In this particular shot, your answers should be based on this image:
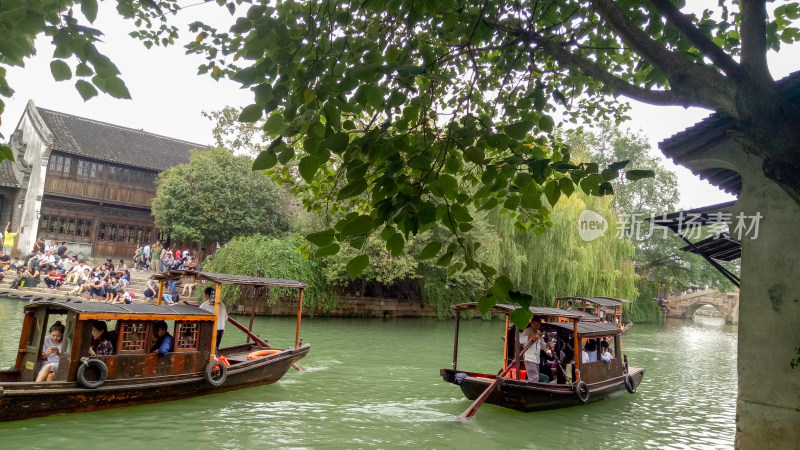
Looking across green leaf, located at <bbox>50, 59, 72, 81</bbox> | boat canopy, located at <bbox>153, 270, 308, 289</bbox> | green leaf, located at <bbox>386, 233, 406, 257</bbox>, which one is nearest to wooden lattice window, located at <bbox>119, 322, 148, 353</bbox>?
boat canopy, located at <bbox>153, 270, 308, 289</bbox>

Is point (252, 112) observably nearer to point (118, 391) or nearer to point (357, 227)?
point (357, 227)

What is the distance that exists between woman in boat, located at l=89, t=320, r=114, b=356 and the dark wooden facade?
20838 mm

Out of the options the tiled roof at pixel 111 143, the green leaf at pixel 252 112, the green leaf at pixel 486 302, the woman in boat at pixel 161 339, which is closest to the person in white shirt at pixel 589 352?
the woman in boat at pixel 161 339

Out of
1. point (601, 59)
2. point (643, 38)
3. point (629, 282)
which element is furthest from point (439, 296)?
point (643, 38)

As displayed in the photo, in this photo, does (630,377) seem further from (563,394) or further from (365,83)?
(365,83)

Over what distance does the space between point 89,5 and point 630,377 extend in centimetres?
1170

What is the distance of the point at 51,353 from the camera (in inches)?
301

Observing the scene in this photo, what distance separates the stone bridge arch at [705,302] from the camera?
48.1 meters

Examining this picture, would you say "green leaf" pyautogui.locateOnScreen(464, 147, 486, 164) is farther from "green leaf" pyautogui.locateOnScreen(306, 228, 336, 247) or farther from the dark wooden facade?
the dark wooden facade

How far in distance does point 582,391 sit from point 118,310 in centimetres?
743

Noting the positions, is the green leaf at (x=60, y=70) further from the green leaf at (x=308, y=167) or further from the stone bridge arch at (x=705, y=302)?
the stone bridge arch at (x=705, y=302)

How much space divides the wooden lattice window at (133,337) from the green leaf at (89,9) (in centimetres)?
668

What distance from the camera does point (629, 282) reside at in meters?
26.6

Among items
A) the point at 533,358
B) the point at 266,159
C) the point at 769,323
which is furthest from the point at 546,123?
the point at 533,358
